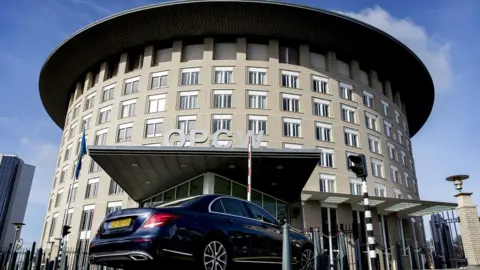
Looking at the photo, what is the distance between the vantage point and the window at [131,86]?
3478 centimetres

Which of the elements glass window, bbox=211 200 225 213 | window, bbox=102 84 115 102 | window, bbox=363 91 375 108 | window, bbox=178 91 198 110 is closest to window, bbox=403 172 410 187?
window, bbox=363 91 375 108

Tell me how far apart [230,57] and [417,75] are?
2209 centimetres

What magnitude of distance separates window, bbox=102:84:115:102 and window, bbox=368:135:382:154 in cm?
2538

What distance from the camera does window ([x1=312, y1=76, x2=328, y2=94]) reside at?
1350 inches

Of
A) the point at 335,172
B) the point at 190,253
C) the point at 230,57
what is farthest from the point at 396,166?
the point at 190,253

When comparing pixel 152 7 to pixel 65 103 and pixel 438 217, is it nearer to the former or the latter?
pixel 65 103

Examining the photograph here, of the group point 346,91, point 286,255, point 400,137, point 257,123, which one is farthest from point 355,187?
point 286,255

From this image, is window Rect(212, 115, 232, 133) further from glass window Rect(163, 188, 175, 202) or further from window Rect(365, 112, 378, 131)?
window Rect(365, 112, 378, 131)

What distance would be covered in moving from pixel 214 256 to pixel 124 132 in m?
28.2

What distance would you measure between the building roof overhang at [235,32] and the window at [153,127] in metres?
8.90

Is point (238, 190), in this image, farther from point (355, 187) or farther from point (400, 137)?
point (400, 137)

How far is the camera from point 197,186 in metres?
19.1

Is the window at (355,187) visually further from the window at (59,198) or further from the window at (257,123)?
the window at (59,198)

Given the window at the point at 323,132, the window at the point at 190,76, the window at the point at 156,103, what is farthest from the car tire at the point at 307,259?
the window at the point at 190,76
